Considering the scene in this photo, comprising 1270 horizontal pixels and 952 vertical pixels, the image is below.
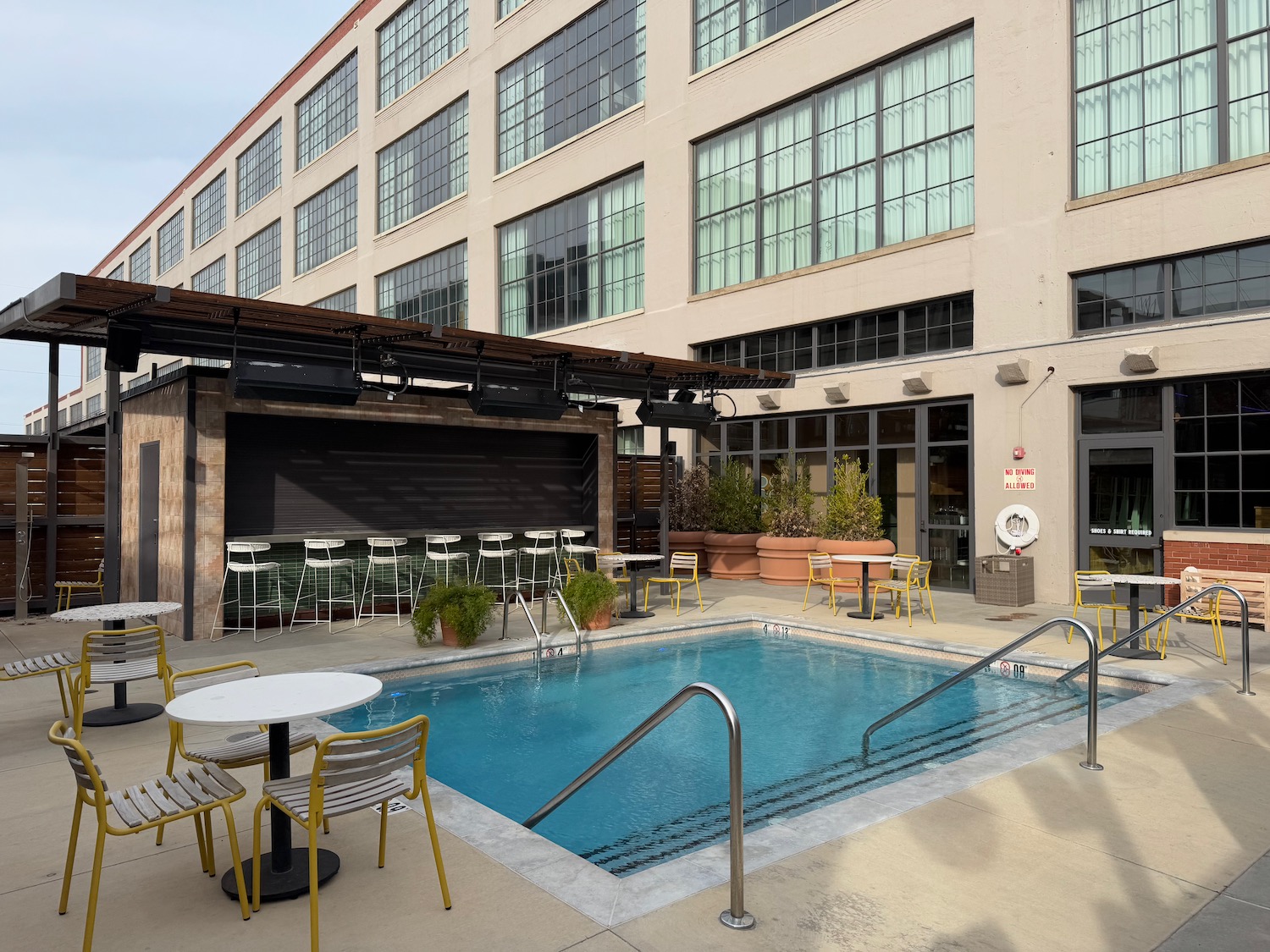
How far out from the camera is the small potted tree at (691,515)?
55.8ft

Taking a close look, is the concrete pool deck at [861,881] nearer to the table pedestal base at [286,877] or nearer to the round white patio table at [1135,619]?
the table pedestal base at [286,877]

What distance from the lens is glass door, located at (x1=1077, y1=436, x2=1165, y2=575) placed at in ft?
39.2

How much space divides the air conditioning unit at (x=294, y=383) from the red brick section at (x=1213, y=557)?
10.5 m

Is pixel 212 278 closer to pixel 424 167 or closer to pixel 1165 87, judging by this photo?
pixel 424 167

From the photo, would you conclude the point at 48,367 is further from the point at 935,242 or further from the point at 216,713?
the point at 935,242

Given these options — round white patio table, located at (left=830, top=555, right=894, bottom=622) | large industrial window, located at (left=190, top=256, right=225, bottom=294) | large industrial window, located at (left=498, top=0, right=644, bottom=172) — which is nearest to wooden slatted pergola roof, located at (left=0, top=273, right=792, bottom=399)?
round white patio table, located at (left=830, top=555, right=894, bottom=622)

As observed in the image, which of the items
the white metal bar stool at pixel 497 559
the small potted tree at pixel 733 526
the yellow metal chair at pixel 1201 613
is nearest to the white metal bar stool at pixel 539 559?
the white metal bar stool at pixel 497 559

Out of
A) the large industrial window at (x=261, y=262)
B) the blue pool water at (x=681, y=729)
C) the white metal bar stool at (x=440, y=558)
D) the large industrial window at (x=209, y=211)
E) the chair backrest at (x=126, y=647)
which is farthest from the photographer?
the large industrial window at (x=209, y=211)

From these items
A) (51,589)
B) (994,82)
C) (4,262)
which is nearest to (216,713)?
(51,589)

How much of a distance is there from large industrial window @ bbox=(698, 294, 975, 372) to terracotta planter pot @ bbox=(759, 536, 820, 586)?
3531 millimetres

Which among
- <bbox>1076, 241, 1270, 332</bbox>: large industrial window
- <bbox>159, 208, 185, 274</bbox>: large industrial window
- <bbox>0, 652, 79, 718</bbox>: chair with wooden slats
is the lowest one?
<bbox>0, 652, 79, 718</bbox>: chair with wooden slats

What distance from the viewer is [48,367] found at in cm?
1037

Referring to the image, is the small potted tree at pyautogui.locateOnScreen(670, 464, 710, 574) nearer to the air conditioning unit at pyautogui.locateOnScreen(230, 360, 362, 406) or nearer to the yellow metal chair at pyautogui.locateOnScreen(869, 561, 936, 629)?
the yellow metal chair at pyautogui.locateOnScreen(869, 561, 936, 629)

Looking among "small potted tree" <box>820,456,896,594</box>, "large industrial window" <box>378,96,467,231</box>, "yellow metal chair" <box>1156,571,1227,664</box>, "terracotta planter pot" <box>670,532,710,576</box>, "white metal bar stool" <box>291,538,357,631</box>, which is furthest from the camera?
"large industrial window" <box>378,96,467,231</box>
